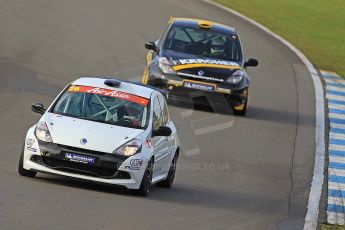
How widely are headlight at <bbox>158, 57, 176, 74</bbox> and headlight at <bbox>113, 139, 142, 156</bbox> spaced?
9.56 metres

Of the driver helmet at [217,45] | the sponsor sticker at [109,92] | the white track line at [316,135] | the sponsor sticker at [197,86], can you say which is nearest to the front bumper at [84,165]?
the sponsor sticker at [109,92]

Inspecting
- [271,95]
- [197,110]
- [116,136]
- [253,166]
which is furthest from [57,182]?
[271,95]

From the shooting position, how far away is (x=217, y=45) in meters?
24.1

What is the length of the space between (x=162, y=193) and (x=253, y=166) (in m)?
3.97

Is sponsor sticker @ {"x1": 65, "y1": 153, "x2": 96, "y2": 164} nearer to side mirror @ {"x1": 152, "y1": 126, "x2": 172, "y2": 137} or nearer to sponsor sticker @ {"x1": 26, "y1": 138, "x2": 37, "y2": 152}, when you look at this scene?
sponsor sticker @ {"x1": 26, "y1": 138, "x2": 37, "y2": 152}

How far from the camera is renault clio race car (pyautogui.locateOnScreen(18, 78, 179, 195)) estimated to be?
1312 centimetres

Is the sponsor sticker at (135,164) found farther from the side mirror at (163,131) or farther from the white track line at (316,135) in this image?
the white track line at (316,135)

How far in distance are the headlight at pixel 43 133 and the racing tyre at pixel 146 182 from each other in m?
1.24

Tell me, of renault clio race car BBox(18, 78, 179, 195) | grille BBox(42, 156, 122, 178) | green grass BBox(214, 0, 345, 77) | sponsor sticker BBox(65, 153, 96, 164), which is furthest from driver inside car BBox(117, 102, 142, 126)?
green grass BBox(214, 0, 345, 77)

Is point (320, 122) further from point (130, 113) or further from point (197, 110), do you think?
point (130, 113)

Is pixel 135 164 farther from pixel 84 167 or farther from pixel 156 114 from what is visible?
pixel 156 114

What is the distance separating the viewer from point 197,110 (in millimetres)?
23328

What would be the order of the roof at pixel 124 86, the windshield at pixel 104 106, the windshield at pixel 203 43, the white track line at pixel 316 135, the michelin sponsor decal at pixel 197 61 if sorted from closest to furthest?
the windshield at pixel 104 106, the roof at pixel 124 86, the white track line at pixel 316 135, the michelin sponsor decal at pixel 197 61, the windshield at pixel 203 43

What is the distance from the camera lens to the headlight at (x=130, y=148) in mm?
13250
